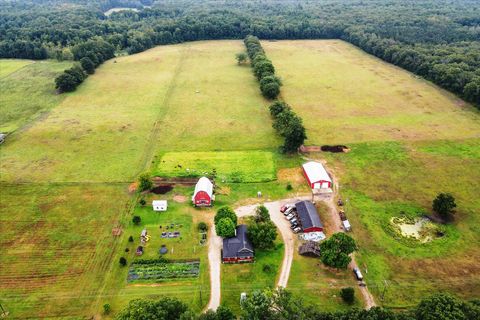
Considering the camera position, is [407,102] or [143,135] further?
[407,102]

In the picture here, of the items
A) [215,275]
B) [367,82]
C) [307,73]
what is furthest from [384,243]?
[307,73]

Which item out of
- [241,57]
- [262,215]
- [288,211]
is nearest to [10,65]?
[241,57]

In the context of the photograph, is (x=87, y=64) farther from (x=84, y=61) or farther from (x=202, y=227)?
(x=202, y=227)

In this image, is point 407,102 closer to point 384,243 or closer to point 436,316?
point 384,243

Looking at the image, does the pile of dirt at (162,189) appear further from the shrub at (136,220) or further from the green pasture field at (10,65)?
the green pasture field at (10,65)

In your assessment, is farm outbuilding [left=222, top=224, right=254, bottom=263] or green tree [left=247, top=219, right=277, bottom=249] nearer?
farm outbuilding [left=222, top=224, right=254, bottom=263]

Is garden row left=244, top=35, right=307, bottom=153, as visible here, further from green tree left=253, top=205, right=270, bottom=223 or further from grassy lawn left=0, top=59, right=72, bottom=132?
grassy lawn left=0, top=59, right=72, bottom=132

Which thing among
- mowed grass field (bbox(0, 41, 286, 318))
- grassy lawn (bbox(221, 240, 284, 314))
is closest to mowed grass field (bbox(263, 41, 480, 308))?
grassy lawn (bbox(221, 240, 284, 314))
